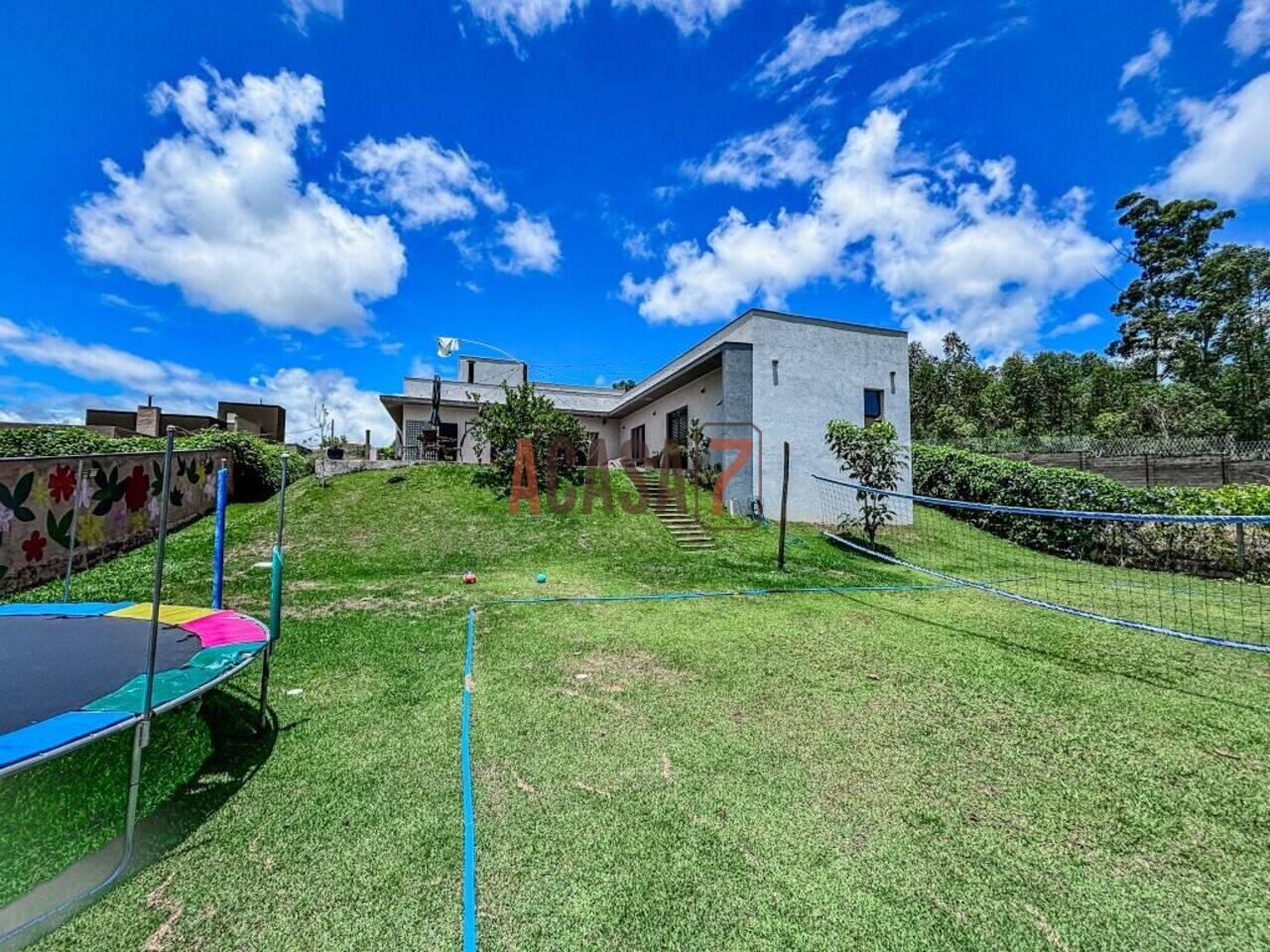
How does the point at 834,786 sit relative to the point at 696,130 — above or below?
below

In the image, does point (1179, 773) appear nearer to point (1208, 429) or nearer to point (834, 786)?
point (834, 786)

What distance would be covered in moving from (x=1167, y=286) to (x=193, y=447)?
5165cm

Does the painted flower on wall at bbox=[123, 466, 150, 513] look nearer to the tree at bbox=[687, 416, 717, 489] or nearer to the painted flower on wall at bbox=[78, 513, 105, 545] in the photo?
the painted flower on wall at bbox=[78, 513, 105, 545]

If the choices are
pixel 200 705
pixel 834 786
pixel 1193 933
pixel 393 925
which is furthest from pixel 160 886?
pixel 1193 933

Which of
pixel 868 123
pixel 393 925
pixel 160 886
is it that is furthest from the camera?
pixel 868 123

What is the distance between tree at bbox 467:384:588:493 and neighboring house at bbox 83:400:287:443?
18.3 meters

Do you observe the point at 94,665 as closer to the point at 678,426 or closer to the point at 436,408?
the point at 678,426

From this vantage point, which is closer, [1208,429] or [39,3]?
[39,3]

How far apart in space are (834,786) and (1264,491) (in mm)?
13932

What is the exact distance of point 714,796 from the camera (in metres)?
2.84

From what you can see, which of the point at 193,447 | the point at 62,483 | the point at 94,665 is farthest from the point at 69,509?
the point at 94,665

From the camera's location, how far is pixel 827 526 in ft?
47.3

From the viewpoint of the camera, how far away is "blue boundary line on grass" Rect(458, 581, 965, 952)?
6.89ft

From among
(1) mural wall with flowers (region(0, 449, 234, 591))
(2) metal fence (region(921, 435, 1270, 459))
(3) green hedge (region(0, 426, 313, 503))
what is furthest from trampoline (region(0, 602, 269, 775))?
(2) metal fence (region(921, 435, 1270, 459))
